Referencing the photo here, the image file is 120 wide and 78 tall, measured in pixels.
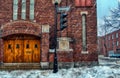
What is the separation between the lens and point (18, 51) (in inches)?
872

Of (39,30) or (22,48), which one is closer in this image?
(39,30)

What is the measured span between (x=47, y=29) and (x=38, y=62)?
340 cm

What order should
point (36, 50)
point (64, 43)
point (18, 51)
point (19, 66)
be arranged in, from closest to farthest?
1. point (19, 66)
2. point (64, 43)
3. point (18, 51)
4. point (36, 50)

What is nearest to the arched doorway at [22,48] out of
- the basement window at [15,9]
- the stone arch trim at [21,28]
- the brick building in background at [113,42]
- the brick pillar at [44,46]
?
the stone arch trim at [21,28]

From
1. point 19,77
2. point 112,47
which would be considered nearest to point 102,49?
point 112,47

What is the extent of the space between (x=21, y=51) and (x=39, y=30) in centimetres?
281

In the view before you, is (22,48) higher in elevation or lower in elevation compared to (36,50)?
higher

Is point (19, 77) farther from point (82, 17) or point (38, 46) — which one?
point (82, 17)

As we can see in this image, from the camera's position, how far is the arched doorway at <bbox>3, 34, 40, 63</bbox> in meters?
22.0

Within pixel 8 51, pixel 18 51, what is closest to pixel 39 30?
pixel 18 51

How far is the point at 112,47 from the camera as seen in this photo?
71000 mm

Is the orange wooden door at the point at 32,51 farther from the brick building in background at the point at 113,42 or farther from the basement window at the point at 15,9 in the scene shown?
the brick building in background at the point at 113,42

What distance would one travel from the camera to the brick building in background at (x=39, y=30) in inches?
849

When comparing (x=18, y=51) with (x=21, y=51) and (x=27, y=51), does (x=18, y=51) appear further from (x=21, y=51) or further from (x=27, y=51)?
(x=27, y=51)
